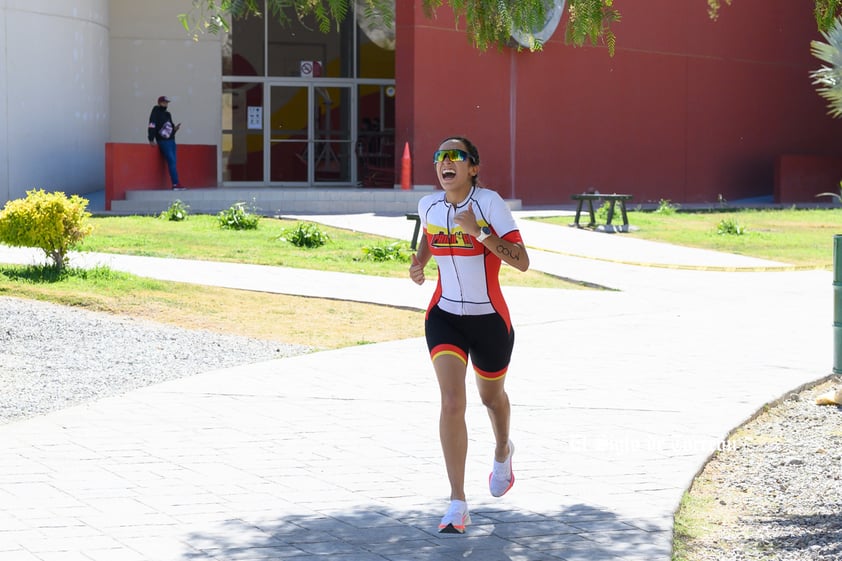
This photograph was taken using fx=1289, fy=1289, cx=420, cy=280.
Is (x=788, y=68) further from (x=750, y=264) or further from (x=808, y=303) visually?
(x=808, y=303)

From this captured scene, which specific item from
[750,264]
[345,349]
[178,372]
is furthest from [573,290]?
[178,372]

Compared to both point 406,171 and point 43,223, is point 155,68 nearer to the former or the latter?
point 406,171

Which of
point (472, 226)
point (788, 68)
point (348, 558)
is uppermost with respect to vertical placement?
point (788, 68)

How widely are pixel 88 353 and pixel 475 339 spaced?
535cm

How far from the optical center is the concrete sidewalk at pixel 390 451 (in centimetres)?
537

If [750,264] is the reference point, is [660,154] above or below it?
above

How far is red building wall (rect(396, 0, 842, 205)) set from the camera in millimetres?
26391

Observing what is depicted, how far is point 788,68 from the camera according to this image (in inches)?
1273

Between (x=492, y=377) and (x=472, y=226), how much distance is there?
711mm

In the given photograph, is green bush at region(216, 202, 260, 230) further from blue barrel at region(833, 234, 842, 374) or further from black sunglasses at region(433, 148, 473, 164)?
black sunglasses at region(433, 148, 473, 164)

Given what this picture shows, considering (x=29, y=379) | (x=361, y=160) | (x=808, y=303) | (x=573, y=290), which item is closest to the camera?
(x=29, y=379)

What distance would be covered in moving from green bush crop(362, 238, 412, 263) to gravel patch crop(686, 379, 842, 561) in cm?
888

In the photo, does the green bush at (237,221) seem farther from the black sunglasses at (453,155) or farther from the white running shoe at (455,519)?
the white running shoe at (455,519)

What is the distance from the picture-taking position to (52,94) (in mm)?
24781
